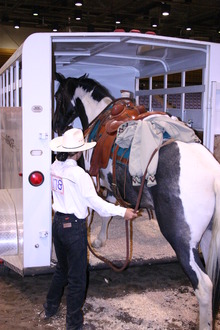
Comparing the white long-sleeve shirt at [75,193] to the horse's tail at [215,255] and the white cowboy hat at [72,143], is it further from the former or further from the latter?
the horse's tail at [215,255]

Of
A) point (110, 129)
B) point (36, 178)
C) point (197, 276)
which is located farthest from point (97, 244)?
point (197, 276)

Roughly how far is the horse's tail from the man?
1.99 feet

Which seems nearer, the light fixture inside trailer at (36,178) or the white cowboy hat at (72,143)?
the white cowboy hat at (72,143)

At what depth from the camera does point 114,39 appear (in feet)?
12.3

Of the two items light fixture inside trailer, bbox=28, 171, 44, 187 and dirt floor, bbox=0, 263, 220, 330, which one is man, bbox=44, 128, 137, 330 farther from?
light fixture inside trailer, bbox=28, 171, 44, 187

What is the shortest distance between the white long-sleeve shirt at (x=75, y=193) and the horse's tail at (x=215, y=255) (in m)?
0.68

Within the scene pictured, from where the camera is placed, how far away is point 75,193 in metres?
2.99

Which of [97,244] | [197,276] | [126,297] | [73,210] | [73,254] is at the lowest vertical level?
[126,297]

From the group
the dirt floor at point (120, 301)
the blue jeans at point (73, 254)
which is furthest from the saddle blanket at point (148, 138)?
the dirt floor at point (120, 301)

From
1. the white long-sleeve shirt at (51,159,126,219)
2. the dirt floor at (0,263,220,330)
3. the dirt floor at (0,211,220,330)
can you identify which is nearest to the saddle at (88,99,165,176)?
the white long-sleeve shirt at (51,159,126,219)

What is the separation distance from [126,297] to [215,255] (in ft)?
3.93

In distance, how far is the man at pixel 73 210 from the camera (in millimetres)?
2936

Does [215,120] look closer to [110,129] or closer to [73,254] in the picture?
[110,129]

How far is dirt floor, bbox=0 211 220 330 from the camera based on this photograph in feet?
11.0
